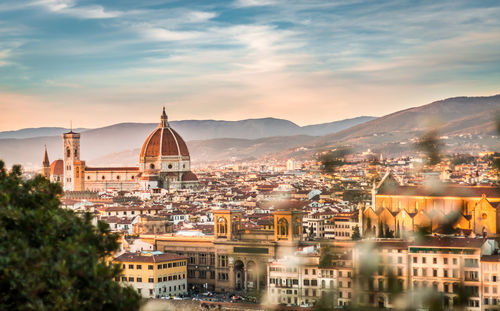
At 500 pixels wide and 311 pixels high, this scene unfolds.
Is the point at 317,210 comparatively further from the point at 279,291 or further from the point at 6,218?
the point at 6,218

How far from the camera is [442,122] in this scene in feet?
29.7

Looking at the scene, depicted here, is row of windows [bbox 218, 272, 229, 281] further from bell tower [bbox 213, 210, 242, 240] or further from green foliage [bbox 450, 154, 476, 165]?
green foliage [bbox 450, 154, 476, 165]

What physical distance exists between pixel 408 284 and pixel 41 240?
17.0ft

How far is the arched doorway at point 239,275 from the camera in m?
38.6

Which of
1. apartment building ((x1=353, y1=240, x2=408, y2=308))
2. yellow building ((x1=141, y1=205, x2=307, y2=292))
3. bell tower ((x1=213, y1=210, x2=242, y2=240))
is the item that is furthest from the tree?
bell tower ((x1=213, y1=210, x2=242, y2=240))

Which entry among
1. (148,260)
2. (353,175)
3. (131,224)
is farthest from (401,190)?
(353,175)

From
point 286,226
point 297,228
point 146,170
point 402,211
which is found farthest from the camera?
point 146,170

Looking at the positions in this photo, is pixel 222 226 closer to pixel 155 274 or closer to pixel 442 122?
pixel 155 274

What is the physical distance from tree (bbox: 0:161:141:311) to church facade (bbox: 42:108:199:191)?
78986 millimetres

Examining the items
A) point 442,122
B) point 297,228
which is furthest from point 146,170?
point 442,122

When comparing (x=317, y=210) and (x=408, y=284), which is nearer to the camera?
(x=408, y=284)

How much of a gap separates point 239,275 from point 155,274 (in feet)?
13.6

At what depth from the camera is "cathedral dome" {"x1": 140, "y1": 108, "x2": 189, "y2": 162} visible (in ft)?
314

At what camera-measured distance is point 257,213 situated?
5603 cm
